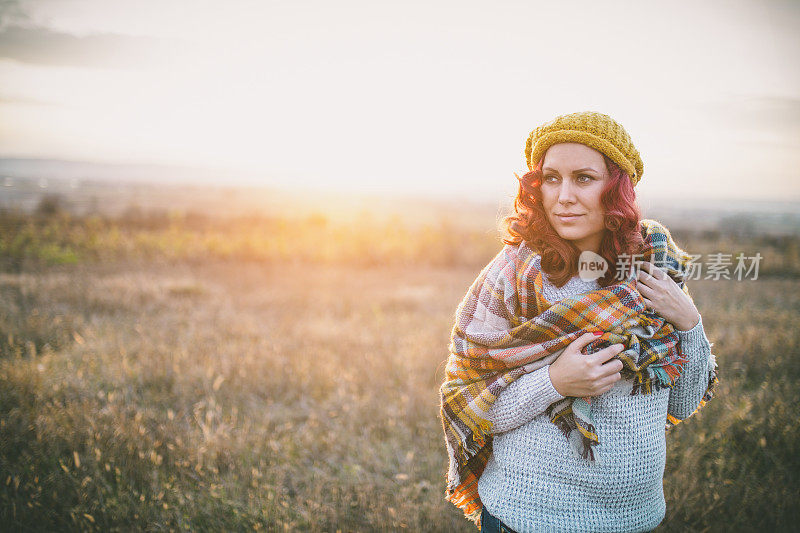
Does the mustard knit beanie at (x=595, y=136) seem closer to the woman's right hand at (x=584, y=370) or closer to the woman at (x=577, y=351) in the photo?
the woman at (x=577, y=351)

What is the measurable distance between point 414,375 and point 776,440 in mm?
3106

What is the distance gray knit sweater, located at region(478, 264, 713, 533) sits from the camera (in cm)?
168

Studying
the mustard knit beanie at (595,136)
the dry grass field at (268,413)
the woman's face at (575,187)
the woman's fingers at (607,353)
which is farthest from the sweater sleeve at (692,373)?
the dry grass field at (268,413)

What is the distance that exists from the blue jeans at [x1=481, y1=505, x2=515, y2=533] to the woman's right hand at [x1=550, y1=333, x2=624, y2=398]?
0.60 m

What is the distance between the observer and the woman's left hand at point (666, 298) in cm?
174

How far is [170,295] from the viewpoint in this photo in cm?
791

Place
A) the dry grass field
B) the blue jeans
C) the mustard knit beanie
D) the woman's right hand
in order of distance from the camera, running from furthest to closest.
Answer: the dry grass field, the blue jeans, the mustard knit beanie, the woman's right hand

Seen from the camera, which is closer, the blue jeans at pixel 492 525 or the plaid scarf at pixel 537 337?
the plaid scarf at pixel 537 337

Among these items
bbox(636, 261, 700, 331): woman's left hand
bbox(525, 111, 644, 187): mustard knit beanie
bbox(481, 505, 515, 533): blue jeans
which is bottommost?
bbox(481, 505, 515, 533): blue jeans

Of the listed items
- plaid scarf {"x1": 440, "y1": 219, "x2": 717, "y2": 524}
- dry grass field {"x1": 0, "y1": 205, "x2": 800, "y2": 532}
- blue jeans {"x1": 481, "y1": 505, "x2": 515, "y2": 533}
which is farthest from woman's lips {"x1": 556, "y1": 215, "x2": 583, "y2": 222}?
dry grass field {"x1": 0, "y1": 205, "x2": 800, "y2": 532}

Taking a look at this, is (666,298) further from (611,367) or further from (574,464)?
(574,464)

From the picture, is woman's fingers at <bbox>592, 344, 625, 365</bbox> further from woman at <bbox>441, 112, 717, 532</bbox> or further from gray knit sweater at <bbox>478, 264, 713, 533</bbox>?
gray knit sweater at <bbox>478, 264, 713, 533</bbox>

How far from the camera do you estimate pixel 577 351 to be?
163 centimetres

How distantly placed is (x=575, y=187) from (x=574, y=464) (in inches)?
39.2
